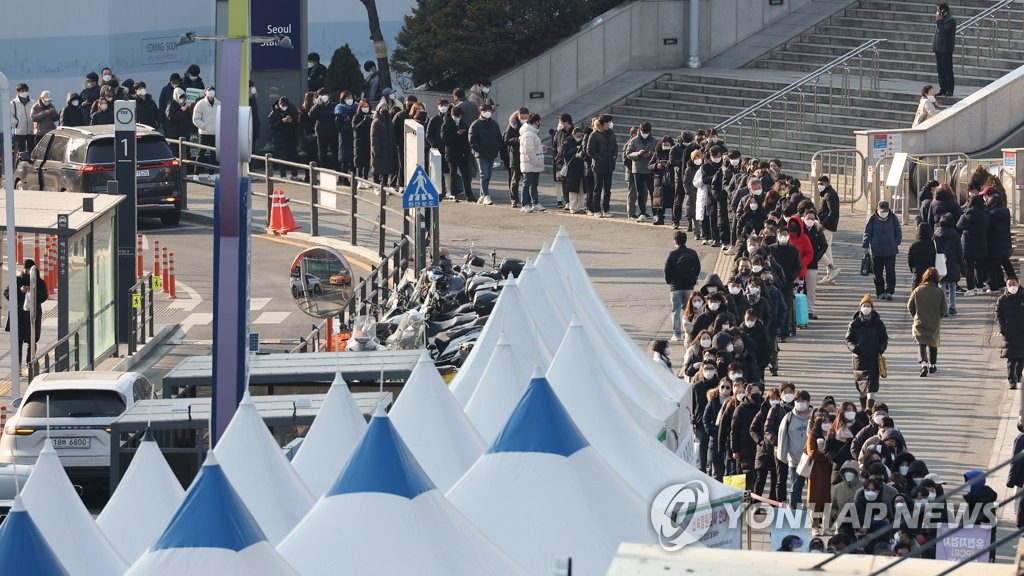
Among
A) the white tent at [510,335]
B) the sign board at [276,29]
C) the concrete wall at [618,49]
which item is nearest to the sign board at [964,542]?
the white tent at [510,335]

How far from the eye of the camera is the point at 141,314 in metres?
25.8

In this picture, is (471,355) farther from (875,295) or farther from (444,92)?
(444,92)

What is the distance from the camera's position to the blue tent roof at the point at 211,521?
36.3ft

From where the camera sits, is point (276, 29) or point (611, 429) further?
point (276, 29)

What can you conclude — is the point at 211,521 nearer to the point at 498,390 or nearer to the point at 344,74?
the point at 498,390

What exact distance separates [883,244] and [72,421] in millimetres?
10795

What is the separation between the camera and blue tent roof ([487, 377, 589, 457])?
43.0 feet

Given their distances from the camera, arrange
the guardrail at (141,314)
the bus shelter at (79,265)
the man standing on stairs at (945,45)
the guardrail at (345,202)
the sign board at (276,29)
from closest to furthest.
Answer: the bus shelter at (79,265) → the guardrail at (141,314) → the guardrail at (345,202) → the man standing on stairs at (945,45) → the sign board at (276,29)

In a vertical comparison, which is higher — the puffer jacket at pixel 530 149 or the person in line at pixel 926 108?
the person in line at pixel 926 108

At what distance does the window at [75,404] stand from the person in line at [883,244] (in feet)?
33.4

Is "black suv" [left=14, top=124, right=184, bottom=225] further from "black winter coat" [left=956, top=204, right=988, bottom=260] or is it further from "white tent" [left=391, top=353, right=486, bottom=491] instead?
"white tent" [left=391, top=353, right=486, bottom=491]

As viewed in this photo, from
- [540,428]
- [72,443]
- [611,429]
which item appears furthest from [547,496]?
[72,443]

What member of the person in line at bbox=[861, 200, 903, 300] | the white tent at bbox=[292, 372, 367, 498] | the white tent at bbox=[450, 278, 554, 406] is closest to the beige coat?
the person in line at bbox=[861, 200, 903, 300]

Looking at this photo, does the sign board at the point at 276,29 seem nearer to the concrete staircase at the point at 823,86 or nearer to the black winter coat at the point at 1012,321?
the concrete staircase at the point at 823,86
